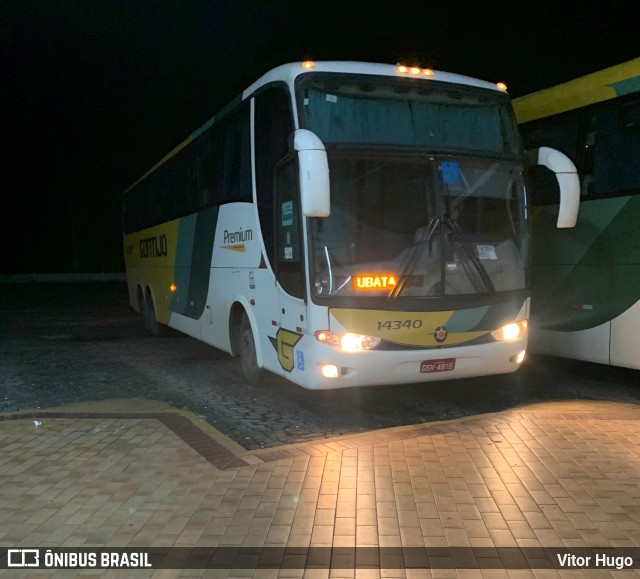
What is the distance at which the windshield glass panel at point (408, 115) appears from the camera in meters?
6.34

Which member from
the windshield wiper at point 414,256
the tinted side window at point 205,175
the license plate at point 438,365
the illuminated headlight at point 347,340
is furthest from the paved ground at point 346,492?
the tinted side window at point 205,175

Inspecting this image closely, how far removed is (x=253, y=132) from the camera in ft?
24.7

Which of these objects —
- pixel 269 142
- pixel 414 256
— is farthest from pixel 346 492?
pixel 269 142

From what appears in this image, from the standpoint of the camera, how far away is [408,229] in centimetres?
Result: 630

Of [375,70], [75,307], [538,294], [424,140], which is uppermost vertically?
[375,70]

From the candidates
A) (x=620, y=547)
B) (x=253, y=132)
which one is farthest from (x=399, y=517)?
(x=253, y=132)

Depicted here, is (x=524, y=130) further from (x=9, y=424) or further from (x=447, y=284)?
(x=9, y=424)

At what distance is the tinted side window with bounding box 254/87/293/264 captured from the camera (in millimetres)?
6629

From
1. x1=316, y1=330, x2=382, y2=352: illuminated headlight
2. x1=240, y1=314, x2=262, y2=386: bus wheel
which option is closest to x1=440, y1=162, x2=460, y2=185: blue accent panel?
x1=316, y1=330, x2=382, y2=352: illuminated headlight

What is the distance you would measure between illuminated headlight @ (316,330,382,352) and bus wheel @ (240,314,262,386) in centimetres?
197

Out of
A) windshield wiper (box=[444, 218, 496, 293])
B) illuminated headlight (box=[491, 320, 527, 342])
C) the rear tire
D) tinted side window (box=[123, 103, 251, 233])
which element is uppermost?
tinted side window (box=[123, 103, 251, 233])

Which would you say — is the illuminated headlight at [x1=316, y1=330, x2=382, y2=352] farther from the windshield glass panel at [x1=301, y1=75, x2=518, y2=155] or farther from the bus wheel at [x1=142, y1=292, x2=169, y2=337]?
the bus wheel at [x1=142, y1=292, x2=169, y2=337]

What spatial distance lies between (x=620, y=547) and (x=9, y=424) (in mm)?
5727

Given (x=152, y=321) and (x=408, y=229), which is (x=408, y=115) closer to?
(x=408, y=229)
